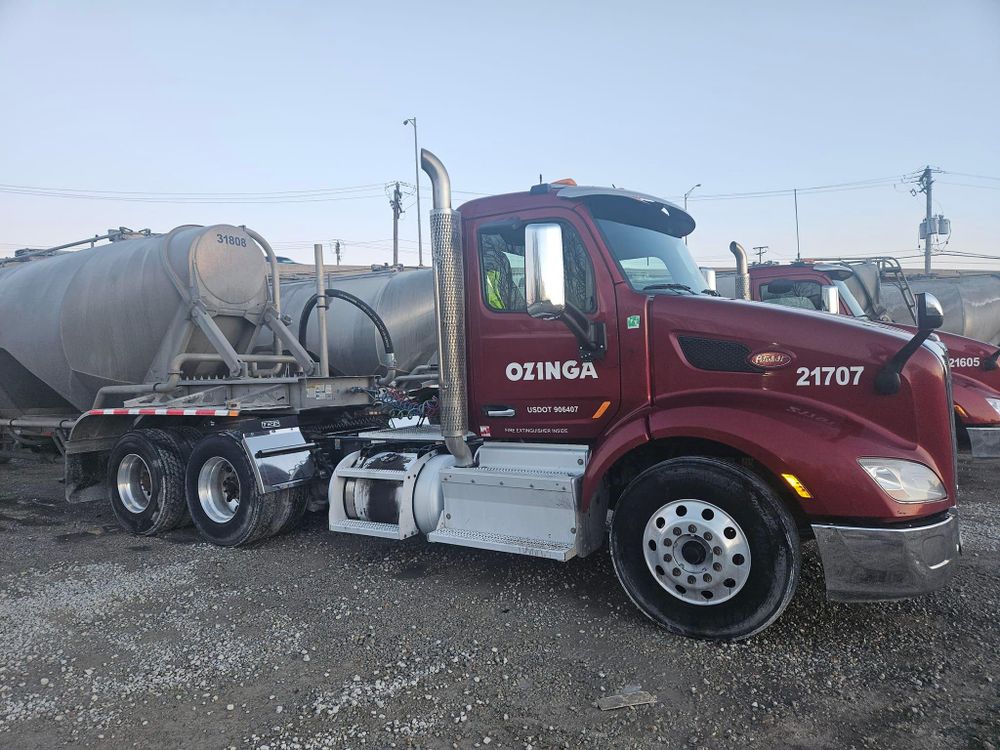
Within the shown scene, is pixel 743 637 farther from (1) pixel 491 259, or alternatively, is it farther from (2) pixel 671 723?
(1) pixel 491 259

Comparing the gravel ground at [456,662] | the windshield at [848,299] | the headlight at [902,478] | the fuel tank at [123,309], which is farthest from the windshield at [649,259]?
the windshield at [848,299]

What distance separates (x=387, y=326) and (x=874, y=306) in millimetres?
7407

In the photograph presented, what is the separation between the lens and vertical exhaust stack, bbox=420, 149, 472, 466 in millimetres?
4473

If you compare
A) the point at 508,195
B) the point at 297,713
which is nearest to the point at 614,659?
the point at 297,713

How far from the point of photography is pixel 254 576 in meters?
5.10

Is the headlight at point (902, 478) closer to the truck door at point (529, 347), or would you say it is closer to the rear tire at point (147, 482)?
the truck door at point (529, 347)

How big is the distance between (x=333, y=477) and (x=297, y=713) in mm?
2468

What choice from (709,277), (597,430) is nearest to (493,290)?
(597,430)

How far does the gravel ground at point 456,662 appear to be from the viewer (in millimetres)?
2967

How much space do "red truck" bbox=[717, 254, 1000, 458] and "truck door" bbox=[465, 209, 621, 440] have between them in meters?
2.82

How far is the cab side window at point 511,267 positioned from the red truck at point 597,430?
0.01m

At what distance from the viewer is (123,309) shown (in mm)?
7211

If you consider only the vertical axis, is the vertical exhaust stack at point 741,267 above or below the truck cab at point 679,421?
above

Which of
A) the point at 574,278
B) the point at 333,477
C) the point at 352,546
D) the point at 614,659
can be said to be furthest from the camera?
the point at 352,546
